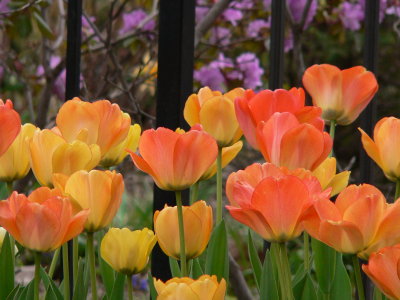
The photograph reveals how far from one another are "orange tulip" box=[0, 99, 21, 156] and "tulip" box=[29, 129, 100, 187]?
0.10 feet

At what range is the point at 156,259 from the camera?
3.95 ft

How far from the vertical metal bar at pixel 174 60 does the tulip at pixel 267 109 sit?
0.33 m

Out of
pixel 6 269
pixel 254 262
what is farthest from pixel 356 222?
pixel 6 269

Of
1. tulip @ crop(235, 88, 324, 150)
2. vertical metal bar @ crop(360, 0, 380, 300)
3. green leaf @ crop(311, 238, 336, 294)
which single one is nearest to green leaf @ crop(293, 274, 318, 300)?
green leaf @ crop(311, 238, 336, 294)

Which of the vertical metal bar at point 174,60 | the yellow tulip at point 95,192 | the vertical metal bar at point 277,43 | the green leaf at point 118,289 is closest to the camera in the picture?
the yellow tulip at point 95,192

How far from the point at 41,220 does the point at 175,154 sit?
0.13 meters

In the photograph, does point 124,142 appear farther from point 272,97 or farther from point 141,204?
point 141,204

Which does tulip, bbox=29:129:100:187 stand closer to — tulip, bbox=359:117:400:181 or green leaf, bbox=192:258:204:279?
green leaf, bbox=192:258:204:279

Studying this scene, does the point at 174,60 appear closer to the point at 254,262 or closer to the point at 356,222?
the point at 254,262

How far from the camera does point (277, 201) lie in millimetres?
702

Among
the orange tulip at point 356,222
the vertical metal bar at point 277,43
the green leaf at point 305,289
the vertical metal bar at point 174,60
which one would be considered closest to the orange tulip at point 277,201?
the orange tulip at point 356,222

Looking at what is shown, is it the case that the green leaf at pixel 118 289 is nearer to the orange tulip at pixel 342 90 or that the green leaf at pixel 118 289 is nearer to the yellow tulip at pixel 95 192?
the yellow tulip at pixel 95 192

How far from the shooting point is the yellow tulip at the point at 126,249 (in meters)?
0.83

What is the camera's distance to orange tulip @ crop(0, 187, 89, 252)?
2.38 ft
